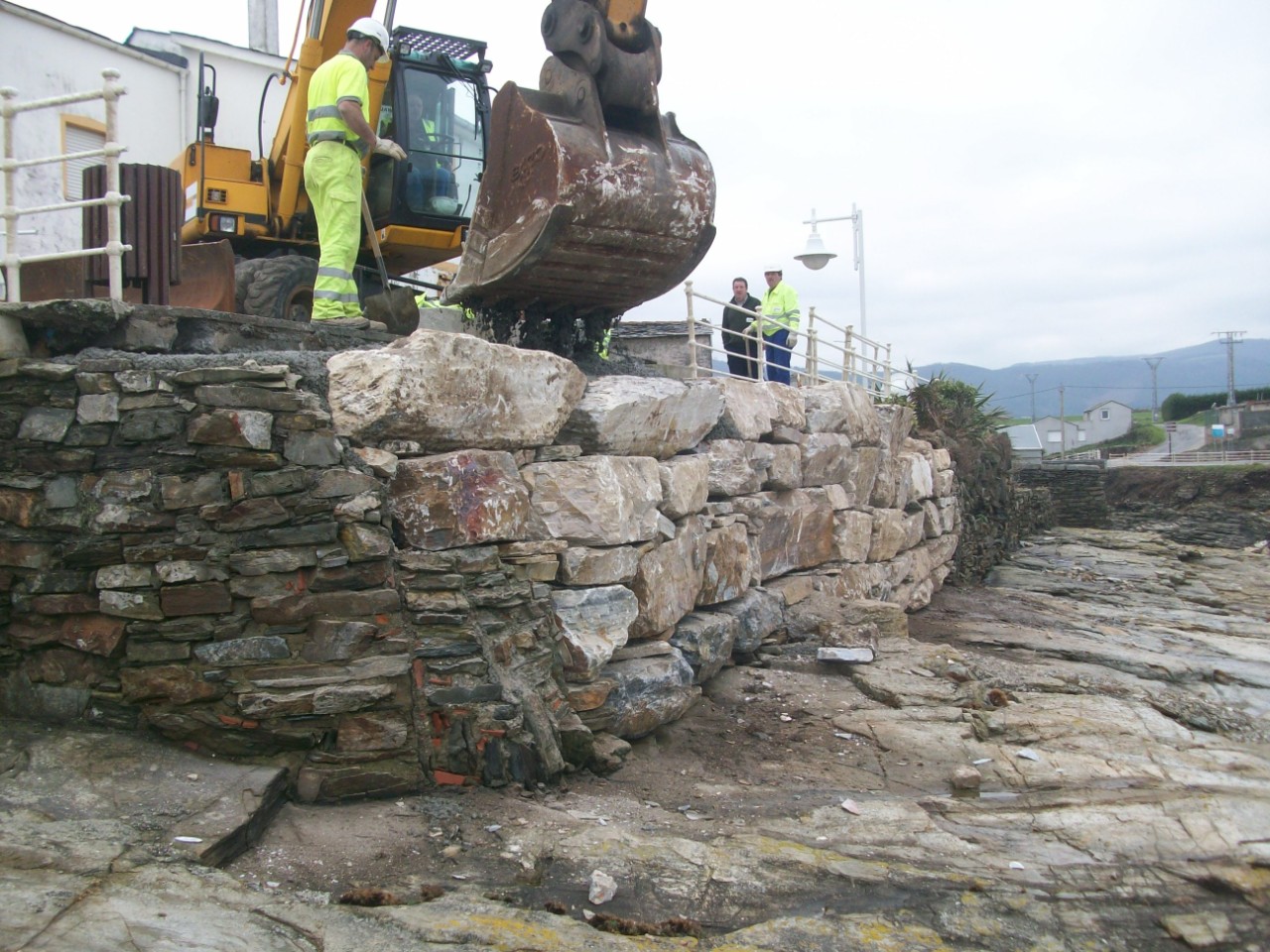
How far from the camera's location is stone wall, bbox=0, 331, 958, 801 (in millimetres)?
4508

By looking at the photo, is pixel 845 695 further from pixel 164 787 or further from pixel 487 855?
pixel 164 787

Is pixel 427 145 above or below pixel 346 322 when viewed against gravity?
above

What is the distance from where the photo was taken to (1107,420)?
66.8 meters

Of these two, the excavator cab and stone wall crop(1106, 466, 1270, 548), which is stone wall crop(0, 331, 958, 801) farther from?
stone wall crop(1106, 466, 1270, 548)

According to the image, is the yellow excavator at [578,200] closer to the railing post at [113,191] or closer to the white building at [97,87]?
the railing post at [113,191]

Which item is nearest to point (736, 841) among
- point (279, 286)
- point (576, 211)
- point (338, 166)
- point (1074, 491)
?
point (576, 211)

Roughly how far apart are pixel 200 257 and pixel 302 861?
4.15m

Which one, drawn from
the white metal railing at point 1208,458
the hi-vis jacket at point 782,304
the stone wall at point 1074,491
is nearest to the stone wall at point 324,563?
the hi-vis jacket at point 782,304

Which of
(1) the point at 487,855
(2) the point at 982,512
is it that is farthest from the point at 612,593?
(2) the point at 982,512

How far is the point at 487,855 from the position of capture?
13.9 ft

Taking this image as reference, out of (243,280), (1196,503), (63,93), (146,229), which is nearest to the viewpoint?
(146,229)

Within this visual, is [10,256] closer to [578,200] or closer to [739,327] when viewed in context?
[578,200]

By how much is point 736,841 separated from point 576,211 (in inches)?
125

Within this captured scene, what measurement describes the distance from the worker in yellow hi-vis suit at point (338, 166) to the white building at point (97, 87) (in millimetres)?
6080
